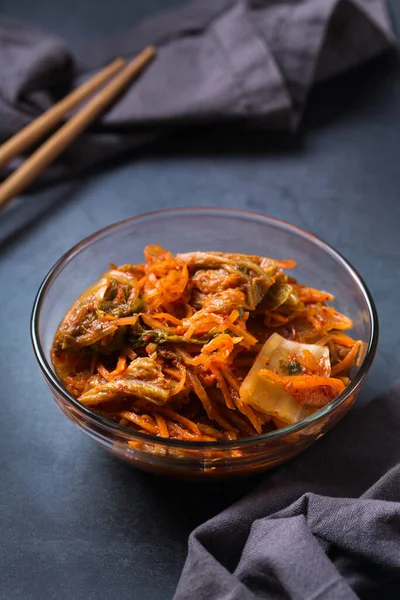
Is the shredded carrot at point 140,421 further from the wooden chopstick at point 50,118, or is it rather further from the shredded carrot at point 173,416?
the wooden chopstick at point 50,118

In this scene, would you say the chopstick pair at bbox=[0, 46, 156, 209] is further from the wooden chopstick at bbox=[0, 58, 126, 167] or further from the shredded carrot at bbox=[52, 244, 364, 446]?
the shredded carrot at bbox=[52, 244, 364, 446]

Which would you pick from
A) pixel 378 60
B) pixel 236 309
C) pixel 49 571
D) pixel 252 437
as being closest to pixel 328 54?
pixel 378 60

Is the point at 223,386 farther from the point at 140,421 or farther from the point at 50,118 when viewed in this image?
the point at 50,118

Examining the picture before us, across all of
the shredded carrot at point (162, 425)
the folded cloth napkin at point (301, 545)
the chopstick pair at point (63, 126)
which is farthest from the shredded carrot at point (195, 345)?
the chopstick pair at point (63, 126)

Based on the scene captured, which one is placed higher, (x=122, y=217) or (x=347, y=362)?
(x=122, y=217)

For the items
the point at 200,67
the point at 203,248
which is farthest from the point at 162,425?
the point at 200,67
